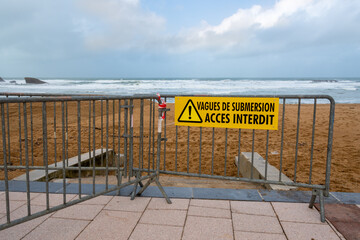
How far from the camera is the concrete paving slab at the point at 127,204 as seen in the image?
138 inches

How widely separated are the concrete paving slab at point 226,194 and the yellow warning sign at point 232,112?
38.7 inches

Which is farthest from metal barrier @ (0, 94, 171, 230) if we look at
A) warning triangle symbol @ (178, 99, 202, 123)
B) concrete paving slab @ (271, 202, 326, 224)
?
concrete paving slab @ (271, 202, 326, 224)

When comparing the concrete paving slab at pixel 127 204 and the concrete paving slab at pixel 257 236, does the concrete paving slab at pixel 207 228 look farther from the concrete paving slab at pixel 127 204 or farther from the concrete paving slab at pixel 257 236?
the concrete paving slab at pixel 127 204

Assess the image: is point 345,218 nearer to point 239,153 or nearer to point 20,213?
point 239,153

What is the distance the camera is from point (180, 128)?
10.1 meters

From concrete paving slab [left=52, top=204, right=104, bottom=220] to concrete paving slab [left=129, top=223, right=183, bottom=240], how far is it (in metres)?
0.65

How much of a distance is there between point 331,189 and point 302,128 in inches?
239

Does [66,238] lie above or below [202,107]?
below

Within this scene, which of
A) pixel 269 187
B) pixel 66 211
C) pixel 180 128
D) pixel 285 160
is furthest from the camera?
pixel 180 128

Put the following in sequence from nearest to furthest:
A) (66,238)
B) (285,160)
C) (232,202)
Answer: (66,238) < (232,202) < (285,160)

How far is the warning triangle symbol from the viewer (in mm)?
4031

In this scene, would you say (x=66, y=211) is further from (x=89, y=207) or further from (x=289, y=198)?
(x=289, y=198)

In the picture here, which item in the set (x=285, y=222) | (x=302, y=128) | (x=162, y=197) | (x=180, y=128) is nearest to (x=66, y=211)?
(x=162, y=197)

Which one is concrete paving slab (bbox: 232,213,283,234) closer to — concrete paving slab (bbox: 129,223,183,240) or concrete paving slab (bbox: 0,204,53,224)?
concrete paving slab (bbox: 129,223,183,240)
